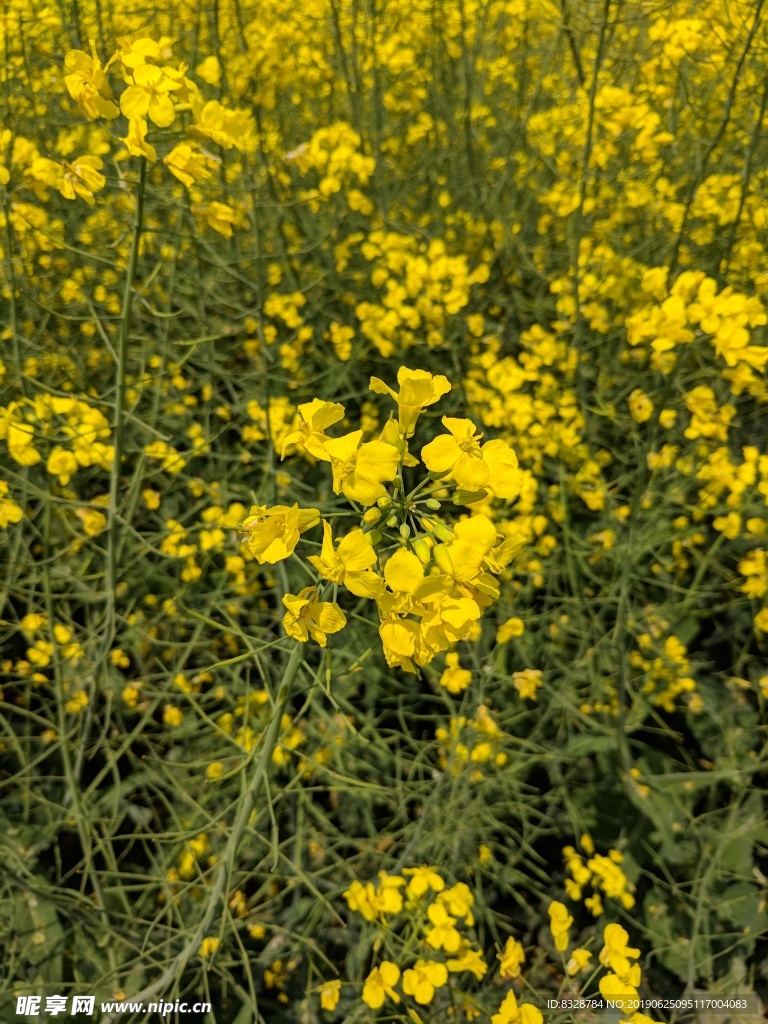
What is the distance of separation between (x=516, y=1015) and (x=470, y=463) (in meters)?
1.04

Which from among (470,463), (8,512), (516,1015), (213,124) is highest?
(213,124)

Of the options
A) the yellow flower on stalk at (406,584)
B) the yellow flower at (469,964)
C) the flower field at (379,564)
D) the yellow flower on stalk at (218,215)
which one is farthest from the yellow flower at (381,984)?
the yellow flower on stalk at (218,215)

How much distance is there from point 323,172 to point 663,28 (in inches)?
50.4

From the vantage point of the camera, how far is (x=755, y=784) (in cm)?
198

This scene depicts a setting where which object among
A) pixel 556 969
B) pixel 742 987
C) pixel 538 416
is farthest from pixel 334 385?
pixel 742 987

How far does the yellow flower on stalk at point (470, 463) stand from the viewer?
0.76 m

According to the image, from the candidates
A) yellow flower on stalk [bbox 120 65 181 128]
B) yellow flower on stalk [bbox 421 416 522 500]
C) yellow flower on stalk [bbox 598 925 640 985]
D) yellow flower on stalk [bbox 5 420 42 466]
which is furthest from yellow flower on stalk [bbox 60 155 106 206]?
yellow flower on stalk [bbox 598 925 640 985]

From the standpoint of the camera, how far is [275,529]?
79 centimetres

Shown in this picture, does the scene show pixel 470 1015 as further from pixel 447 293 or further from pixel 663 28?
pixel 663 28

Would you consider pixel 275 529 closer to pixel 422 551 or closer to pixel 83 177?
pixel 422 551

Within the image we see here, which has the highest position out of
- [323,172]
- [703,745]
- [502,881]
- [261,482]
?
[323,172]

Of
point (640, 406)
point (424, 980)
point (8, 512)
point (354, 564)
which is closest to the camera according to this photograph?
point (354, 564)

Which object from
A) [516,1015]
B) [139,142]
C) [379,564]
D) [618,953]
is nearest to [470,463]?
[379,564]

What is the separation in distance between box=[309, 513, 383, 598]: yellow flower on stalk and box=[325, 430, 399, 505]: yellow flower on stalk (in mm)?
54
